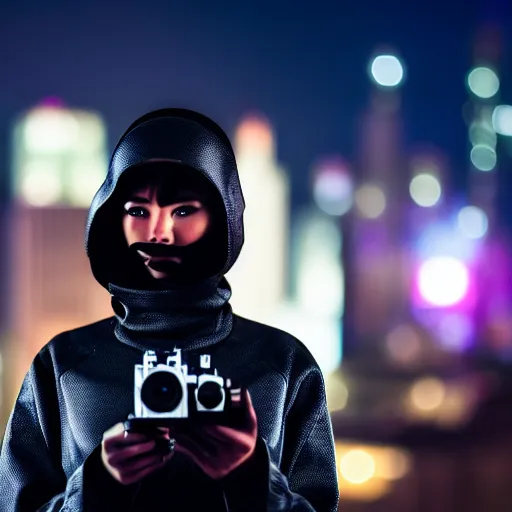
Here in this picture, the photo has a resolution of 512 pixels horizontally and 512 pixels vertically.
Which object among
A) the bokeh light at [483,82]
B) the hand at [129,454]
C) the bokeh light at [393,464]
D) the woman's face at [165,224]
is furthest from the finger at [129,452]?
the bokeh light at [483,82]

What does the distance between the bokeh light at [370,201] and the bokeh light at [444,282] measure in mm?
27405

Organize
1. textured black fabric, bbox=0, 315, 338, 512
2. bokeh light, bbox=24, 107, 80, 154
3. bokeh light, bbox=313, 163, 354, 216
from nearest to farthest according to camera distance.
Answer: textured black fabric, bbox=0, 315, 338, 512
bokeh light, bbox=24, 107, 80, 154
bokeh light, bbox=313, 163, 354, 216

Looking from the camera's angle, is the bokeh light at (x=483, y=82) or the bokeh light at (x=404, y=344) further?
the bokeh light at (x=483, y=82)

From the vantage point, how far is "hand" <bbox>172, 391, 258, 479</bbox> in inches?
55.1

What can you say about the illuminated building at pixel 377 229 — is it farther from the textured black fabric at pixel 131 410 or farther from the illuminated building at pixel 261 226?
the textured black fabric at pixel 131 410

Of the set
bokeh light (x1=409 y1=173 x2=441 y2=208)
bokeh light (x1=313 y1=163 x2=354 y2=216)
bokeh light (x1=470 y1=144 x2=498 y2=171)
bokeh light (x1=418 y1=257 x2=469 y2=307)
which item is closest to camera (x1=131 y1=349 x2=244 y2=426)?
bokeh light (x1=418 y1=257 x2=469 y2=307)

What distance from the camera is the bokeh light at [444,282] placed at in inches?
2238

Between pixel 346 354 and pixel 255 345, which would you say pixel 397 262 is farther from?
→ pixel 255 345

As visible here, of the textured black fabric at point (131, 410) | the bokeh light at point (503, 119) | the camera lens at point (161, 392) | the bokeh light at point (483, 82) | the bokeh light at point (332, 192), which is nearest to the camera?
the camera lens at point (161, 392)

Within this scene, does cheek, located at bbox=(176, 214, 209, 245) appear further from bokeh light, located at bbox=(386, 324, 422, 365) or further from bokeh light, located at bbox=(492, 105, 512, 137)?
bokeh light, located at bbox=(492, 105, 512, 137)

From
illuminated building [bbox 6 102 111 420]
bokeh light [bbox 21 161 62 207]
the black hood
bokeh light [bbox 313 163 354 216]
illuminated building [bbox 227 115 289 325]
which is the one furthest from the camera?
bokeh light [bbox 313 163 354 216]

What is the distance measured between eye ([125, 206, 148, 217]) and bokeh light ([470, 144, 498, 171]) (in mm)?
81658

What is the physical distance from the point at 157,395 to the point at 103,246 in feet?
1.40

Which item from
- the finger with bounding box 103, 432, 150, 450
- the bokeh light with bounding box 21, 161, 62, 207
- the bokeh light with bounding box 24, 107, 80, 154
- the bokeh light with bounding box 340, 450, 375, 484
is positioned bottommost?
the bokeh light with bounding box 340, 450, 375, 484
